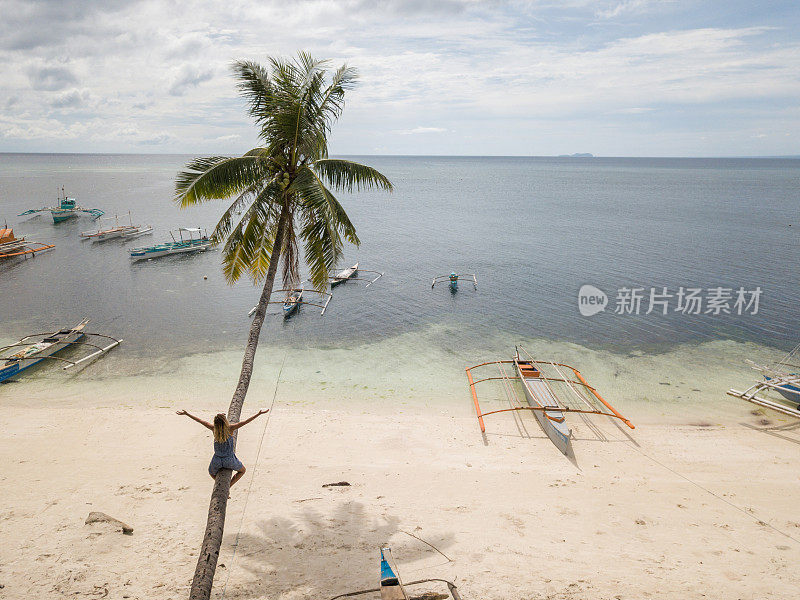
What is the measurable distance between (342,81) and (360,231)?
165 ft

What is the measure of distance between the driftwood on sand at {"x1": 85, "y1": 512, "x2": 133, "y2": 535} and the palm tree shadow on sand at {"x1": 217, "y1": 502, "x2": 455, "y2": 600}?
260cm

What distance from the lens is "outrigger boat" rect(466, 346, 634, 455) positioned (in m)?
16.5

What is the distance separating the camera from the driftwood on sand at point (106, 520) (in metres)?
10.4

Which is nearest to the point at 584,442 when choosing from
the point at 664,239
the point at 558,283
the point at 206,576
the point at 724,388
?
the point at 724,388

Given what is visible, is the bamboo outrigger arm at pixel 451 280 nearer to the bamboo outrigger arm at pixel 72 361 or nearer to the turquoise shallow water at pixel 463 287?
the turquoise shallow water at pixel 463 287

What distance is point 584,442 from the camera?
16516 millimetres

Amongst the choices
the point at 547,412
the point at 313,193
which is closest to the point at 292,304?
the point at 547,412

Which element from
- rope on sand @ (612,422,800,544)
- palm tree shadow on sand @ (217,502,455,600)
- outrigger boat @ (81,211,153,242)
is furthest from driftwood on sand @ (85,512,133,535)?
outrigger boat @ (81,211,153,242)

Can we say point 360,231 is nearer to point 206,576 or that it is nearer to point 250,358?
point 250,358

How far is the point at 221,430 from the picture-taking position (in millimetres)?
7605

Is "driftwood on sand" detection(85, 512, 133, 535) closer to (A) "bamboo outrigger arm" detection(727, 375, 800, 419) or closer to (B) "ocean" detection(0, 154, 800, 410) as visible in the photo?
(B) "ocean" detection(0, 154, 800, 410)

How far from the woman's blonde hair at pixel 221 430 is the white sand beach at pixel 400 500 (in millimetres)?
3323

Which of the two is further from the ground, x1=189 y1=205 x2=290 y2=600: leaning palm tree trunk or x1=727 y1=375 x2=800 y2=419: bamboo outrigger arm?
x1=189 y1=205 x2=290 y2=600: leaning palm tree trunk

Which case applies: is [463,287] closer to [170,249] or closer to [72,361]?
[72,361]
